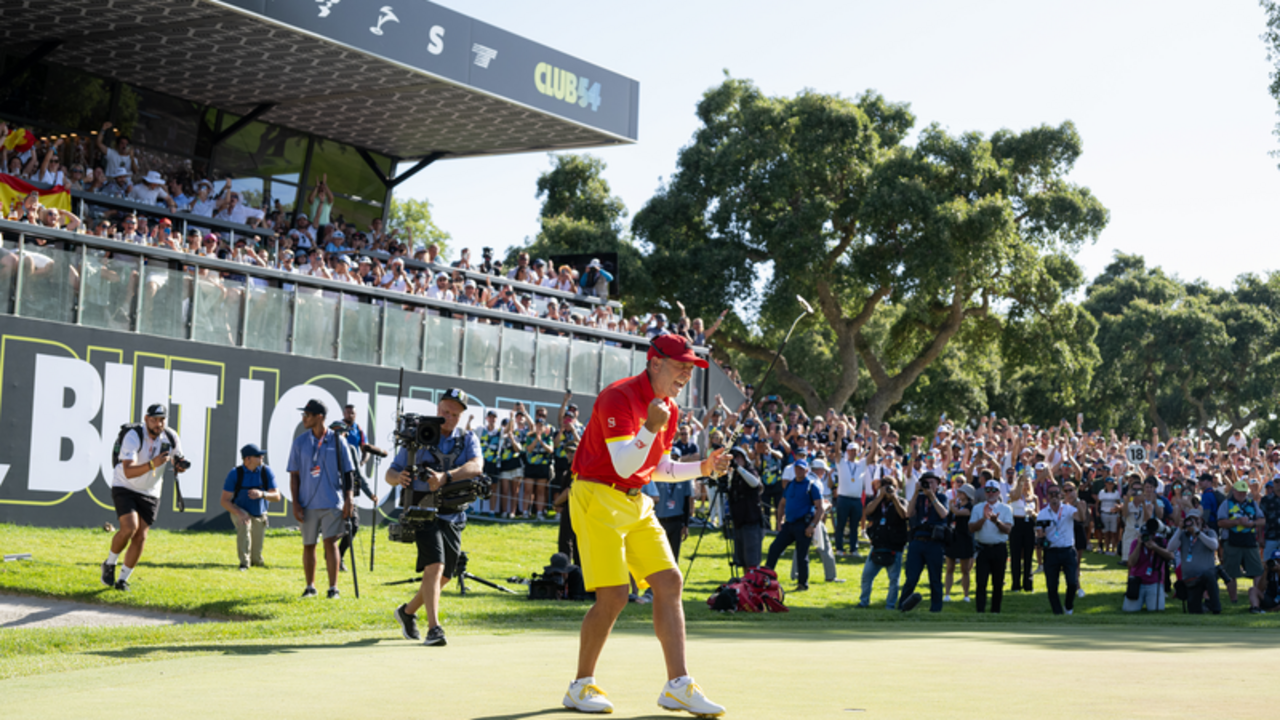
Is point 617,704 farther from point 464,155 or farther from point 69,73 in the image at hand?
point 464,155

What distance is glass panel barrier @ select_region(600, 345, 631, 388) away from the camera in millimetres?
26484

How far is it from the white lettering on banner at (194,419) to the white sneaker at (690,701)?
15.5m

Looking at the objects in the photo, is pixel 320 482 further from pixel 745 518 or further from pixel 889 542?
pixel 889 542

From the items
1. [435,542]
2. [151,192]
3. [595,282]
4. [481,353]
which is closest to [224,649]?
[435,542]

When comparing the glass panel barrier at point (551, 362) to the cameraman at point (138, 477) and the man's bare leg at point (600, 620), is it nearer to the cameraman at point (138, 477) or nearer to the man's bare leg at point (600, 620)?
the cameraman at point (138, 477)

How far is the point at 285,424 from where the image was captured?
814 inches

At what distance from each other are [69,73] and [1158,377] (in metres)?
49.2

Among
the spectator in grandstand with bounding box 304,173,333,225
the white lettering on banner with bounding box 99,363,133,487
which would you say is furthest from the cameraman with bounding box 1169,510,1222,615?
the spectator in grandstand with bounding box 304,173,333,225

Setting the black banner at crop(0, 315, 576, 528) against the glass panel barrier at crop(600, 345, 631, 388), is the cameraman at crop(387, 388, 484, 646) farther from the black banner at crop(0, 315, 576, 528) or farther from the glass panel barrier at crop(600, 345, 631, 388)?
the glass panel barrier at crop(600, 345, 631, 388)

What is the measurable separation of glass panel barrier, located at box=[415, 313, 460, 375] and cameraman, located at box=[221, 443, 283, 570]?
740 centimetres

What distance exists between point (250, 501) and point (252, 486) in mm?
389

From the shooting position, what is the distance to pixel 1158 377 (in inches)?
2224

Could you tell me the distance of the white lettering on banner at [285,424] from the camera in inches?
803

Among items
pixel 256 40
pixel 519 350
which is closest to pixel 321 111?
pixel 256 40
